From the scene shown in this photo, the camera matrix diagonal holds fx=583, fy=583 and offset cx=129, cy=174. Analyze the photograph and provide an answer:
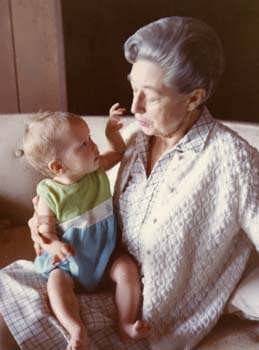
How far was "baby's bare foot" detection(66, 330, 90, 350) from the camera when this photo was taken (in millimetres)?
1317

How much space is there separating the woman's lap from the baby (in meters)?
0.03

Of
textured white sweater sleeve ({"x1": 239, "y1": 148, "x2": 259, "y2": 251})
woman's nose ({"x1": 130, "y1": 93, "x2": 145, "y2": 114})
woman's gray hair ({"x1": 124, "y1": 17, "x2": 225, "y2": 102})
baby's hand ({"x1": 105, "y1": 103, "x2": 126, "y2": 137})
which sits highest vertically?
woman's gray hair ({"x1": 124, "y1": 17, "x2": 225, "y2": 102})

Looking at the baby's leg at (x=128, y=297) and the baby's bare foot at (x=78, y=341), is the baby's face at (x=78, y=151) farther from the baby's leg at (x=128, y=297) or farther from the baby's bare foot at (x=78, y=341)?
the baby's bare foot at (x=78, y=341)

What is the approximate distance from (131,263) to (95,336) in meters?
0.20

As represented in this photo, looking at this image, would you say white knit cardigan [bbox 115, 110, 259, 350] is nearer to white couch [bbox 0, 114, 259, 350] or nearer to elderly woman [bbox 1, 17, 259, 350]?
elderly woman [bbox 1, 17, 259, 350]

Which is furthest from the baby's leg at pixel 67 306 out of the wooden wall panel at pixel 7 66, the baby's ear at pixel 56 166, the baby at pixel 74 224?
the wooden wall panel at pixel 7 66

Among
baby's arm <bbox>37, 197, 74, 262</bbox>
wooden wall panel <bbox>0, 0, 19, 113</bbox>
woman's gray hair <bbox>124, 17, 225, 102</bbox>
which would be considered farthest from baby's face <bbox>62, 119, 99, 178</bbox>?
wooden wall panel <bbox>0, 0, 19, 113</bbox>

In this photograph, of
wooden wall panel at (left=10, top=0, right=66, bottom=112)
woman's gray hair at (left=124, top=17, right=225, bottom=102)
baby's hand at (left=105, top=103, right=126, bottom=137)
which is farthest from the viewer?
wooden wall panel at (left=10, top=0, right=66, bottom=112)

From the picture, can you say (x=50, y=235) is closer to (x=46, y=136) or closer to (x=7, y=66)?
(x=46, y=136)

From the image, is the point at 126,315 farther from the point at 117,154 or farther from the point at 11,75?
the point at 11,75

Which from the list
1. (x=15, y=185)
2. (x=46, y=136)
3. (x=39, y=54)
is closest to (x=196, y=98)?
(x=46, y=136)

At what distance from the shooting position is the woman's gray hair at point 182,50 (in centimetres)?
128

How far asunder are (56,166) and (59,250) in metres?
0.20

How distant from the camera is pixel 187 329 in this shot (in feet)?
4.80
